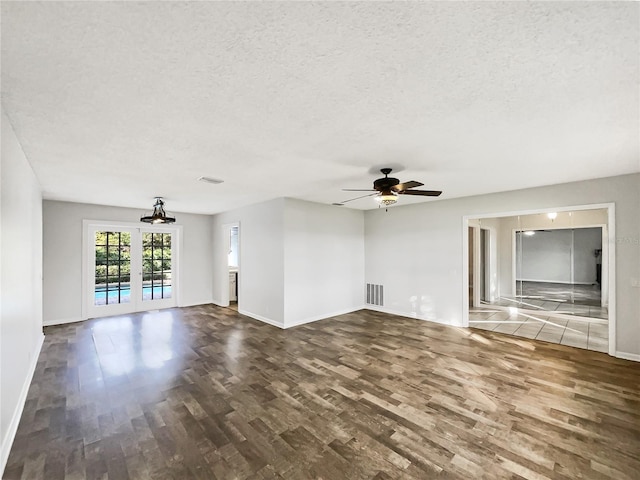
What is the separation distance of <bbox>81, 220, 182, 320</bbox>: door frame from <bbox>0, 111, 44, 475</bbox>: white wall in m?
3.31

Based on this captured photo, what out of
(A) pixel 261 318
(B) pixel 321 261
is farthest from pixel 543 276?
(A) pixel 261 318

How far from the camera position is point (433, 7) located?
A: 4.02 ft

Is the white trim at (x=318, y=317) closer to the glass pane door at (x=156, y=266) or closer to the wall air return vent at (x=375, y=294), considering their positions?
the wall air return vent at (x=375, y=294)

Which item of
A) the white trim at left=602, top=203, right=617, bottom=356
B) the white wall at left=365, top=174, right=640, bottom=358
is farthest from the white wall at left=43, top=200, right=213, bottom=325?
the white trim at left=602, top=203, right=617, bottom=356

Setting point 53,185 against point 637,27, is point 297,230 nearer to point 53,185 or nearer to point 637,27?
point 53,185

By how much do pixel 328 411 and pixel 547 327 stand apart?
201 inches

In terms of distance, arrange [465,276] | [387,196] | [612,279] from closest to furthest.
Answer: [387,196] → [612,279] → [465,276]

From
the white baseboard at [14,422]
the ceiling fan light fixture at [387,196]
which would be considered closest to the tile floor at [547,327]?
the ceiling fan light fixture at [387,196]

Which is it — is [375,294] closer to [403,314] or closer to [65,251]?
[403,314]

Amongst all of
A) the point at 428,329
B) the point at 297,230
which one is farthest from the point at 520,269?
the point at 297,230

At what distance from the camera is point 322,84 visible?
1.80m

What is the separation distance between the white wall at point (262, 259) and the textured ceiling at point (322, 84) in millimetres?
2340

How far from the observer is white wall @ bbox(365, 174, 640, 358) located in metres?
3.94

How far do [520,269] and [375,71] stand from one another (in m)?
6.90
